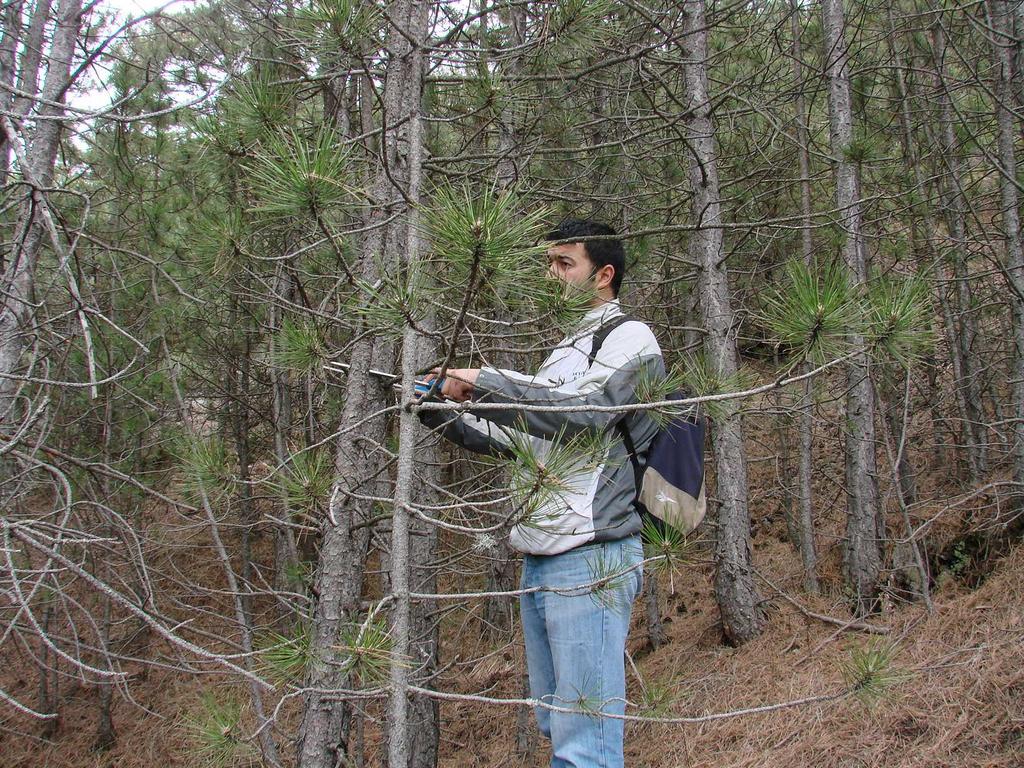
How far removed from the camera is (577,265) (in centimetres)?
226

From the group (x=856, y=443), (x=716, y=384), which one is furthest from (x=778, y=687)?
(x=716, y=384)

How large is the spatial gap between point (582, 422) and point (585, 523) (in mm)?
377

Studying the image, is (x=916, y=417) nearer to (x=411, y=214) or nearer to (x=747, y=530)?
(x=747, y=530)

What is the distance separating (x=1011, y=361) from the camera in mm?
5965

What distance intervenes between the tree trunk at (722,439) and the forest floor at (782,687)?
19 cm

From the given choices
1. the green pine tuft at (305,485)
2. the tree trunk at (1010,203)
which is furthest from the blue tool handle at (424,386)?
the tree trunk at (1010,203)

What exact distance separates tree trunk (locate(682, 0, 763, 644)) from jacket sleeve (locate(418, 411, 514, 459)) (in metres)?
2.97

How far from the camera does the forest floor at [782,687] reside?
3562mm

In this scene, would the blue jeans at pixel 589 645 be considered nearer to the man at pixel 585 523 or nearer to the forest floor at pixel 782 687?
the man at pixel 585 523

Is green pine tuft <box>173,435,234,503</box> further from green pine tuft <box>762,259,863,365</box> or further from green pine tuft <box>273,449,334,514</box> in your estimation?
green pine tuft <box>762,259,863,365</box>

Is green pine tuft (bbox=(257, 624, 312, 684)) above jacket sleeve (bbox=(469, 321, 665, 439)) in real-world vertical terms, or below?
below

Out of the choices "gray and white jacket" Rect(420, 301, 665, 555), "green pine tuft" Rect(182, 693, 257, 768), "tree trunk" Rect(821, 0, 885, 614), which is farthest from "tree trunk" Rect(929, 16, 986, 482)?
"green pine tuft" Rect(182, 693, 257, 768)

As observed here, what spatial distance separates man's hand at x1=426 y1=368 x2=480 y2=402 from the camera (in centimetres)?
190

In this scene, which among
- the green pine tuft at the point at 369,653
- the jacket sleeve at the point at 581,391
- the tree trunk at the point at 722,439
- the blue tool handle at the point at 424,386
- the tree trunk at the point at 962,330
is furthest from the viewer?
the tree trunk at the point at 962,330
